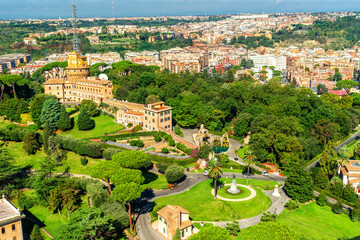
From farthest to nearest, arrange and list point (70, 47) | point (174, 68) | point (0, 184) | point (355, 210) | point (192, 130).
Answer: point (70, 47) → point (174, 68) → point (192, 130) → point (0, 184) → point (355, 210)

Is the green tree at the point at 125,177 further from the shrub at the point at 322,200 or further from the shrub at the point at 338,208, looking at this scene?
the shrub at the point at 338,208

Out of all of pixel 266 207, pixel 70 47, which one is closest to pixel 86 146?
pixel 266 207

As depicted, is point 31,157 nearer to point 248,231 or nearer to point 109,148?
point 109,148

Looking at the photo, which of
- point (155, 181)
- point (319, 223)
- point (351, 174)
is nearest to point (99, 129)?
point (155, 181)

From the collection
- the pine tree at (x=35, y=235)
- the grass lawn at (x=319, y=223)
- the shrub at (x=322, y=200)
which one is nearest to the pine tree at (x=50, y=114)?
the pine tree at (x=35, y=235)

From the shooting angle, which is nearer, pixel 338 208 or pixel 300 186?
pixel 338 208

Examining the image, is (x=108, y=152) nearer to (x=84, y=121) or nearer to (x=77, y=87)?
(x=84, y=121)

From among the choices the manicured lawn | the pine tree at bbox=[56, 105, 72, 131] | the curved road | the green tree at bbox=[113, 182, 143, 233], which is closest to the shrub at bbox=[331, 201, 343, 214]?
the curved road
